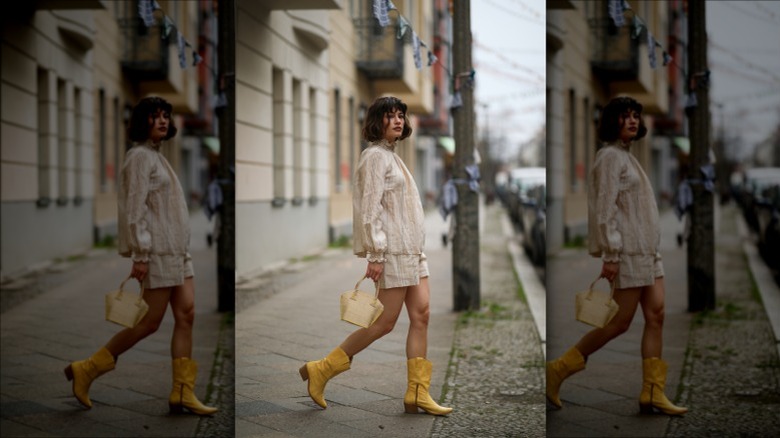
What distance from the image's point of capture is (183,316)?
16.5 feet

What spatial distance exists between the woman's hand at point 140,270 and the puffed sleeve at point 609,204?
202 cm

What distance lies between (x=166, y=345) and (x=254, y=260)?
858 mm

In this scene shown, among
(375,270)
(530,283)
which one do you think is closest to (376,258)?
(375,270)

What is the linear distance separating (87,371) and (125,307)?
38 centimetres

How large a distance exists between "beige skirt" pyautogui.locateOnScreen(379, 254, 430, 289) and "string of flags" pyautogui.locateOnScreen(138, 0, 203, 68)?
5.41ft

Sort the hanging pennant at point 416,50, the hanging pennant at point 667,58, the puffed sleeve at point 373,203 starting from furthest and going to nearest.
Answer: the hanging pennant at point 667,58 → the hanging pennant at point 416,50 → the puffed sleeve at point 373,203

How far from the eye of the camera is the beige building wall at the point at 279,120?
443 centimetres

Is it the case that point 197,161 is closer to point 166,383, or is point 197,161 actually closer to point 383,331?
point 166,383

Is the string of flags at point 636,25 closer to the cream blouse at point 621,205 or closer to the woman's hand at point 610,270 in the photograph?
the cream blouse at point 621,205

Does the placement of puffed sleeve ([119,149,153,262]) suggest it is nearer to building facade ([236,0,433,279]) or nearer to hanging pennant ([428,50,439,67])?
building facade ([236,0,433,279])

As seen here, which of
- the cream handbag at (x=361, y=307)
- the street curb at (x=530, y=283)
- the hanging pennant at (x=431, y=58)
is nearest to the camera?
the cream handbag at (x=361, y=307)

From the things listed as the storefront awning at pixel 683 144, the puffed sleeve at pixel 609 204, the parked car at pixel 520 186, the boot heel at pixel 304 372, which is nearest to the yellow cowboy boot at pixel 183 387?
the boot heel at pixel 304 372

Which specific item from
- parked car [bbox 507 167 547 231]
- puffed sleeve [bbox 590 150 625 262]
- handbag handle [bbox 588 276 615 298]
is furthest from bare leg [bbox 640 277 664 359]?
Answer: parked car [bbox 507 167 547 231]

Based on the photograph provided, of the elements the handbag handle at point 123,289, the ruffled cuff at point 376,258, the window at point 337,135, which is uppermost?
the window at point 337,135
